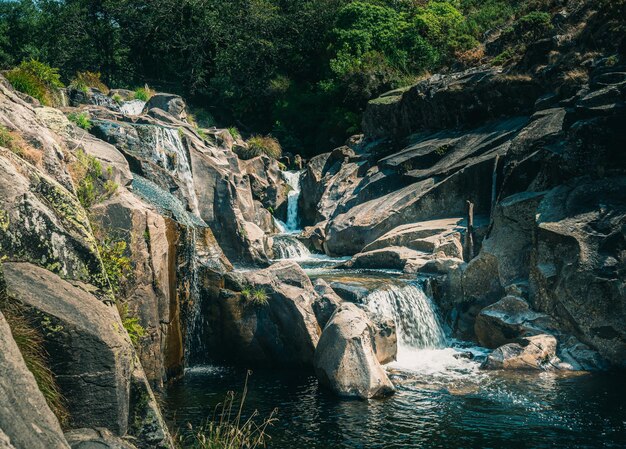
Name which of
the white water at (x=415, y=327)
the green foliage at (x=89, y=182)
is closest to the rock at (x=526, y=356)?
the white water at (x=415, y=327)

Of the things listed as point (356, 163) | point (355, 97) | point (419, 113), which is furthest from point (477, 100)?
point (355, 97)

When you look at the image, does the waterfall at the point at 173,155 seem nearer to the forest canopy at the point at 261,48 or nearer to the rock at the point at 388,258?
the rock at the point at 388,258

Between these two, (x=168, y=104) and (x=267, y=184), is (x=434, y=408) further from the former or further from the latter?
(x=168, y=104)

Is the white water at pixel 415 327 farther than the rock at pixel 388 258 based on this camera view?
No

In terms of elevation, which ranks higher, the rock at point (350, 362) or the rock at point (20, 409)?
the rock at point (20, 409)

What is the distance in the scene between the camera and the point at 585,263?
1442 cm

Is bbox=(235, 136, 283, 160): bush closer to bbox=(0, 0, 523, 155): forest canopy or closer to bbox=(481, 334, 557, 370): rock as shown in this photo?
bbox=(0, 0, 523, 155): forest canopy

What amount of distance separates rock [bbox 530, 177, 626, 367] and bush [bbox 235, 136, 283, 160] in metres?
20.4

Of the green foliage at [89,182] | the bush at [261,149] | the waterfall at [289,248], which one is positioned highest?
the bush at [261,149]

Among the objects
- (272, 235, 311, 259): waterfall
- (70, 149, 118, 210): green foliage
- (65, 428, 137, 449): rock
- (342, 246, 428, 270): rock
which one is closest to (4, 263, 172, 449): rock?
(65, 428, 137, 449): rock

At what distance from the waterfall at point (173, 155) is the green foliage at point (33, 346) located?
45.9 ft

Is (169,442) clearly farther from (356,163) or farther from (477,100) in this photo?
(356,163)

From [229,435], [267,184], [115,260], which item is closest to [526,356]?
[229,435]

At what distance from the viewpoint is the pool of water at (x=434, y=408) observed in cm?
1021
